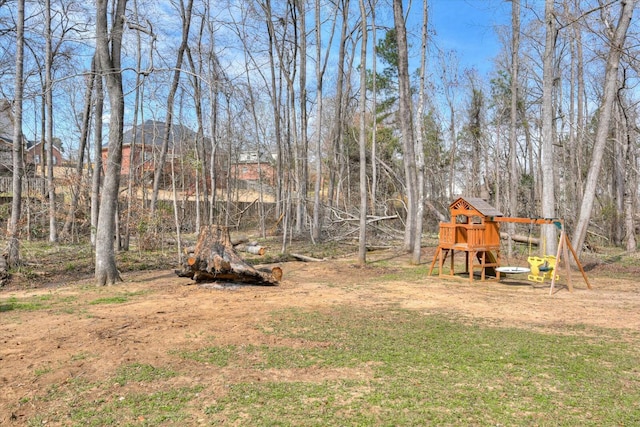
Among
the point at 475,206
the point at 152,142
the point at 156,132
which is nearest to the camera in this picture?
the point at 475,206

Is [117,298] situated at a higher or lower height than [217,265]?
lower

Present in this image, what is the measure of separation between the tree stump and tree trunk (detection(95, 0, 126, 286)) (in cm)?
148

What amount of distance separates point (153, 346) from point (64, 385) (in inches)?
43.2

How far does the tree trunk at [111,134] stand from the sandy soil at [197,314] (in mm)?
591

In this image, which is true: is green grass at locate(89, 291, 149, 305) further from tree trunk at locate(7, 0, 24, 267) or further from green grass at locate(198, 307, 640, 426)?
tree trunk at locate(7, 0, 24, 267)

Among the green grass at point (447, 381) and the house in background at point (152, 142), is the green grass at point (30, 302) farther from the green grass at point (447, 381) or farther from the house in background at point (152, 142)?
the house in background at point (152, 142)

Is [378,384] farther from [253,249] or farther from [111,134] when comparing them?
[253,249]

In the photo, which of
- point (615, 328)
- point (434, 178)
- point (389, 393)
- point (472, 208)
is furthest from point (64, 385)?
point (434, 178)

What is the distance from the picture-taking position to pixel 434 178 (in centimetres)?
2916

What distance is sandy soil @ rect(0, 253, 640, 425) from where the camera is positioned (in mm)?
3955

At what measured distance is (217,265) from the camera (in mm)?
8422

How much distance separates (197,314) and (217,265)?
7.10ft

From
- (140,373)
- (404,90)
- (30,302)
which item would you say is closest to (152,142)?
(404,90)

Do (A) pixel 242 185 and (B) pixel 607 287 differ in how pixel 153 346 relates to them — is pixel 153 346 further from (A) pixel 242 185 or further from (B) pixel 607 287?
(A) pixel 242 185
